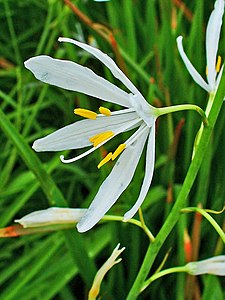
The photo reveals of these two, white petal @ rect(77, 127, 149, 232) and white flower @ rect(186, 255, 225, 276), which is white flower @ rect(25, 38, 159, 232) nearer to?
white petal @ rect(77, 127, 149, 232)

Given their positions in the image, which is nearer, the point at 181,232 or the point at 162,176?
the point at 181,232

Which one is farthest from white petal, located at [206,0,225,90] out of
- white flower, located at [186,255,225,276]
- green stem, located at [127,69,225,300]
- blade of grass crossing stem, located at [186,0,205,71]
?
blade of grass crossing stem, located at [186,0,205,71]

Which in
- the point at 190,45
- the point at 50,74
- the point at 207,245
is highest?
the point at 50,74

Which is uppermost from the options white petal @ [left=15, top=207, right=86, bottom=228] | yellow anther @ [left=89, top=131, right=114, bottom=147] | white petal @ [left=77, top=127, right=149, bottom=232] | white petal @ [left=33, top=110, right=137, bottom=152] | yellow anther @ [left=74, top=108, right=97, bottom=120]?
yellow anther @ [left=74, top=108, right=97, bottom=120]

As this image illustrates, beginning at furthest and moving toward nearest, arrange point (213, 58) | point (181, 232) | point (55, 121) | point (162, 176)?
point (55, 121)
point (162, 176)
point (181, 232)
point (213, 58)

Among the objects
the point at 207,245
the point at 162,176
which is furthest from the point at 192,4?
the point at 207,245

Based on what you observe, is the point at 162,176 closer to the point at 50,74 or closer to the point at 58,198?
the point at 58,198

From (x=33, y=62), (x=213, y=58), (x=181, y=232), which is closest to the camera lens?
(x=33, y=62)

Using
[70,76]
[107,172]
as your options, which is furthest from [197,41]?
[70,76]
